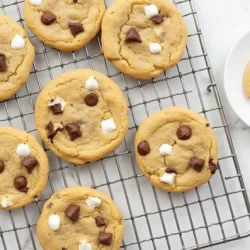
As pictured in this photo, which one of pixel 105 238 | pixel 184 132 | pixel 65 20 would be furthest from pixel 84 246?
pixel 65 20

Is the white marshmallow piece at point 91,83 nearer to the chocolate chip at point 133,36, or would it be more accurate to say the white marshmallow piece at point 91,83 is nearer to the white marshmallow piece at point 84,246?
the chocolate chip at point 133,36

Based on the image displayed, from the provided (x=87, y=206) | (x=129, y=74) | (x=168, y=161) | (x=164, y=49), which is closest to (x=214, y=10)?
(x=164, y=49)

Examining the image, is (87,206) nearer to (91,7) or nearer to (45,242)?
(45,242)

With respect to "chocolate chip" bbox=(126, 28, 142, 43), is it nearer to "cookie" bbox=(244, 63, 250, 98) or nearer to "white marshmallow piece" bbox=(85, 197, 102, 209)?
"cookie" bbox=(244, 63, 250, 98)

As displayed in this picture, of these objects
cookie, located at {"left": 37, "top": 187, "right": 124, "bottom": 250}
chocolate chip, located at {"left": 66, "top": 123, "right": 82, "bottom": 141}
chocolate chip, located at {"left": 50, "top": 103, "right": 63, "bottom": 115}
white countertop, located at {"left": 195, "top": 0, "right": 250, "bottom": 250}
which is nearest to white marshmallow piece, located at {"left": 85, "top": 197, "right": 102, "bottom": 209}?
cookie, located at {"left": 37, "top": 187, "right": 124, "bottom": 250}

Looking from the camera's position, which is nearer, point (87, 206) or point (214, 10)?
point (87, 206)

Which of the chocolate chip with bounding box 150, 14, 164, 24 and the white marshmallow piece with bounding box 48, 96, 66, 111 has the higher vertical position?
the chocolate chip with bounding box 150, 14, 164, 24

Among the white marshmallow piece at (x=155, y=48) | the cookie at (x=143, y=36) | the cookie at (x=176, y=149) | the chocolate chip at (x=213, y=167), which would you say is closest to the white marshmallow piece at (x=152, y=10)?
the cookie at (x=143, y=36)

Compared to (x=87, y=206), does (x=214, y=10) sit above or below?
above

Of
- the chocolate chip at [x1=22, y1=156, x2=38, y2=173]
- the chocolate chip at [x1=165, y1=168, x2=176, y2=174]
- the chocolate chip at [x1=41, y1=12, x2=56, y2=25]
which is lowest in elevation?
the chocolate chip at [x1=165, y1=168, x2=176, y2=174]
